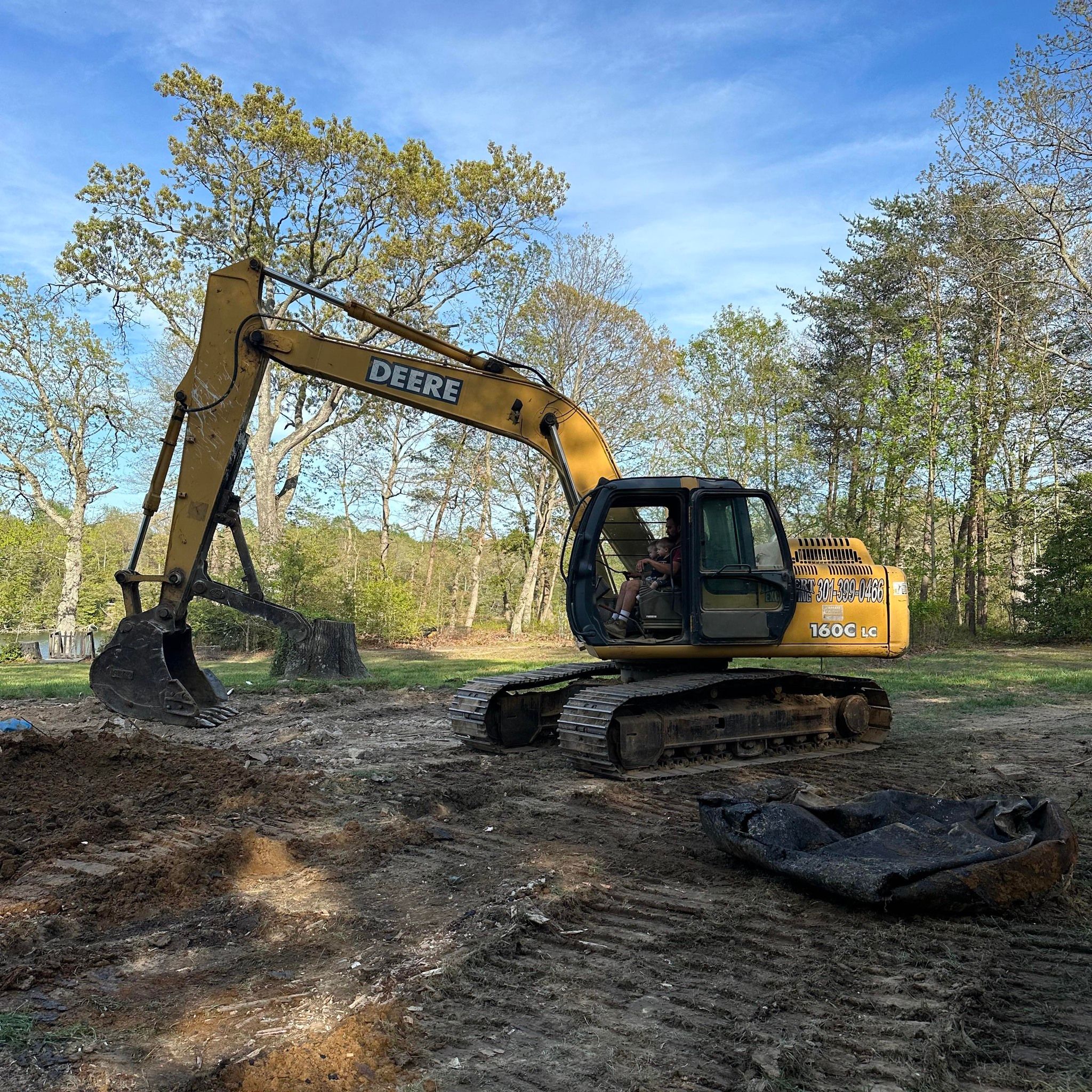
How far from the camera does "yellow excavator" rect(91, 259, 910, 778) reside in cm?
731

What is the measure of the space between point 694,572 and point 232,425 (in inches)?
160

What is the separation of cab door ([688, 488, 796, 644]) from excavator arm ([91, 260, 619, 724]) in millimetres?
1168

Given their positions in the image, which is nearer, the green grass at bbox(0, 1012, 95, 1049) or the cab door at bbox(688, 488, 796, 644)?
the green grass at bbox(0, 1012, 95, 1049)

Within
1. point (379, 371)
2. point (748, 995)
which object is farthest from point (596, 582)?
point (748, 995)

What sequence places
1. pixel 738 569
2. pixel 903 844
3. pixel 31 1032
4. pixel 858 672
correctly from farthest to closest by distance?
pixel 858 672 → pixel 738 569 → pixel 903 844 → pixel 31 1032

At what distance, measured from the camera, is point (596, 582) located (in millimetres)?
7754

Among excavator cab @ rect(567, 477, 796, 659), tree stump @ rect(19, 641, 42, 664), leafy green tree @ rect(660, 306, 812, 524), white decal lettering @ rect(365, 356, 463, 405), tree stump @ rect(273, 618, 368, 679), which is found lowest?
tree stump @ rect(19, 641, 42, 664)

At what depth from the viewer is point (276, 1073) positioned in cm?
277

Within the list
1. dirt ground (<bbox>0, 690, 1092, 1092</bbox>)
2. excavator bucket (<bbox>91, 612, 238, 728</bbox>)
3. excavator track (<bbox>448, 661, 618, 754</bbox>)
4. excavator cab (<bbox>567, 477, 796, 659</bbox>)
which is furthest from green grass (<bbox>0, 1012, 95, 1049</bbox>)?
excavator track (<bbox>448, 661, 618, 754</bbox>)

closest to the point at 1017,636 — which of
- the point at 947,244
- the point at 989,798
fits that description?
the point at 947,244

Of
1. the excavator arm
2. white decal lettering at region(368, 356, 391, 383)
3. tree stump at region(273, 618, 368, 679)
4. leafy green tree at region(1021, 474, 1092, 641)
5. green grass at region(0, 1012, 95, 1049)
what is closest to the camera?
green grass at region(0, 1012, 95, 1049)

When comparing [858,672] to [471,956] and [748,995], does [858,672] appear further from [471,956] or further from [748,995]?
[471,956]

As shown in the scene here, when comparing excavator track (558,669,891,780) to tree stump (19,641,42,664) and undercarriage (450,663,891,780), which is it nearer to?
undercarriage (450,663,891,780)

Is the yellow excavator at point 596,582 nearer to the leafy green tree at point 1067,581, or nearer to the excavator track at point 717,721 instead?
the excavator track at point 717,721
